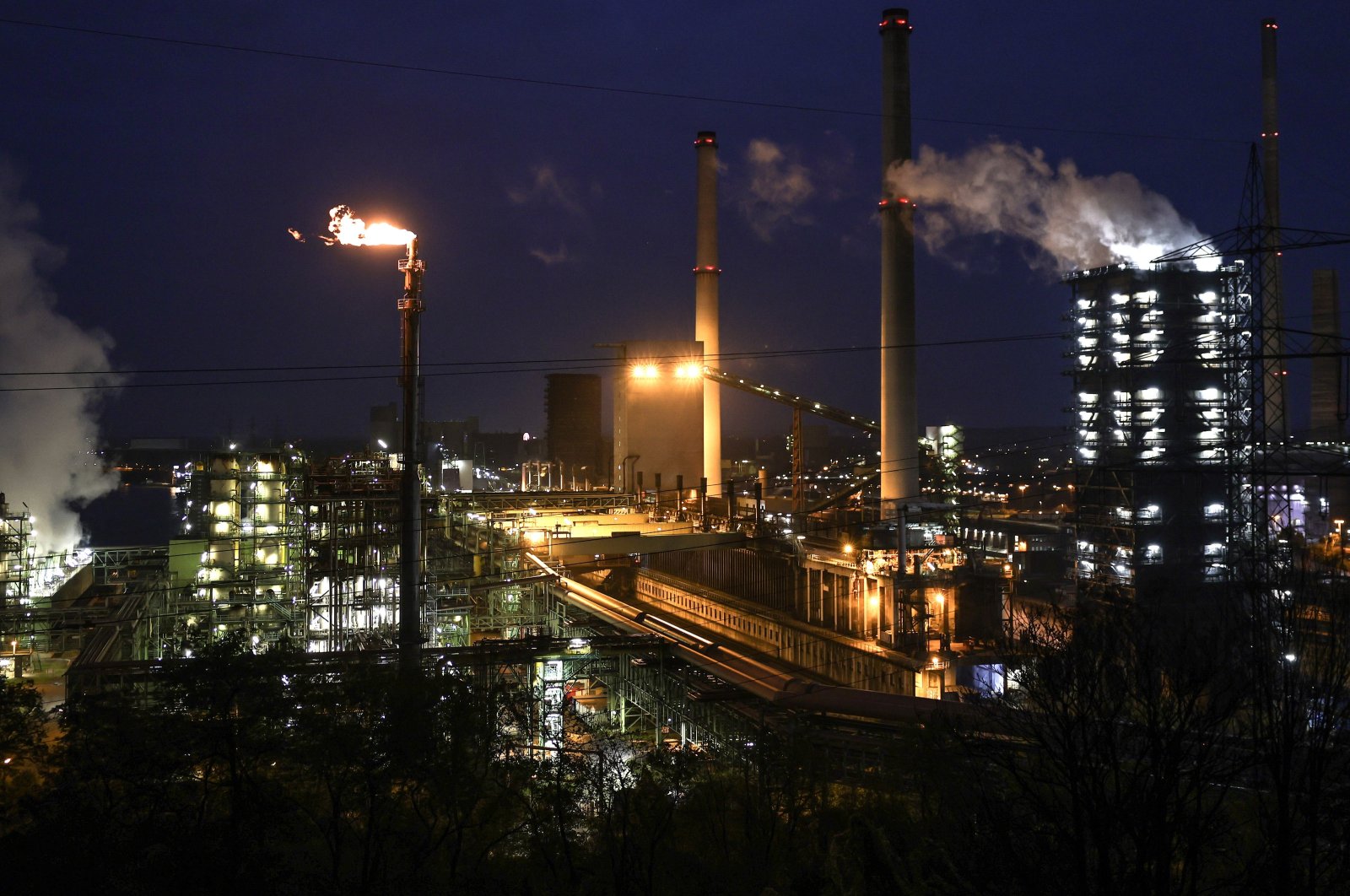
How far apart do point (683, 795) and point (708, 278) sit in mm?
28869

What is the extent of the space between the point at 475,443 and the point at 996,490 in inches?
1817

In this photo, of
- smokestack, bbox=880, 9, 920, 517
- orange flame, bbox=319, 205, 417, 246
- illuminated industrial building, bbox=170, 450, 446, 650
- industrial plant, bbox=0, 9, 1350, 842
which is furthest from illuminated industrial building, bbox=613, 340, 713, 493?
orange flame, bbox=319, 205, 417, 246

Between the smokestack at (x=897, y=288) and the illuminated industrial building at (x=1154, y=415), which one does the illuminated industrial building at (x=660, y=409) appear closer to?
the smokestack at (x=897, y=288)

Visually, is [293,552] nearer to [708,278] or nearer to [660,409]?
[660,409]

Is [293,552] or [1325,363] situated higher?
[1325,363]

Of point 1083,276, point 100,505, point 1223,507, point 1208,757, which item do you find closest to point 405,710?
point 1208,757

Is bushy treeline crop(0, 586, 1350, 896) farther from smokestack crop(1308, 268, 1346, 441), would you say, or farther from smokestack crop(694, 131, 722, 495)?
smokestack crop(1308, 268, 1346, 441)

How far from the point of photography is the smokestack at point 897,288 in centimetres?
2591

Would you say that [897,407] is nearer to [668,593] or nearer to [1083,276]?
[1083,276]

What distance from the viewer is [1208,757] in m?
7.24

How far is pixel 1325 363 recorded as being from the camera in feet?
146

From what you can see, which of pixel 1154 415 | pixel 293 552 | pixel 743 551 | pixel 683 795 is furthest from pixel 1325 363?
pixel 683 795

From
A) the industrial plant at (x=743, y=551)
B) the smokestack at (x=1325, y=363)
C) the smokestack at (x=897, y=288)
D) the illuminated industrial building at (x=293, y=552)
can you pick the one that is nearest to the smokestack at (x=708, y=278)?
the industrial plant at (x=743, y=551)

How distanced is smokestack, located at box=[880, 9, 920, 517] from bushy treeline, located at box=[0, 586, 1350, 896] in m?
16.5
